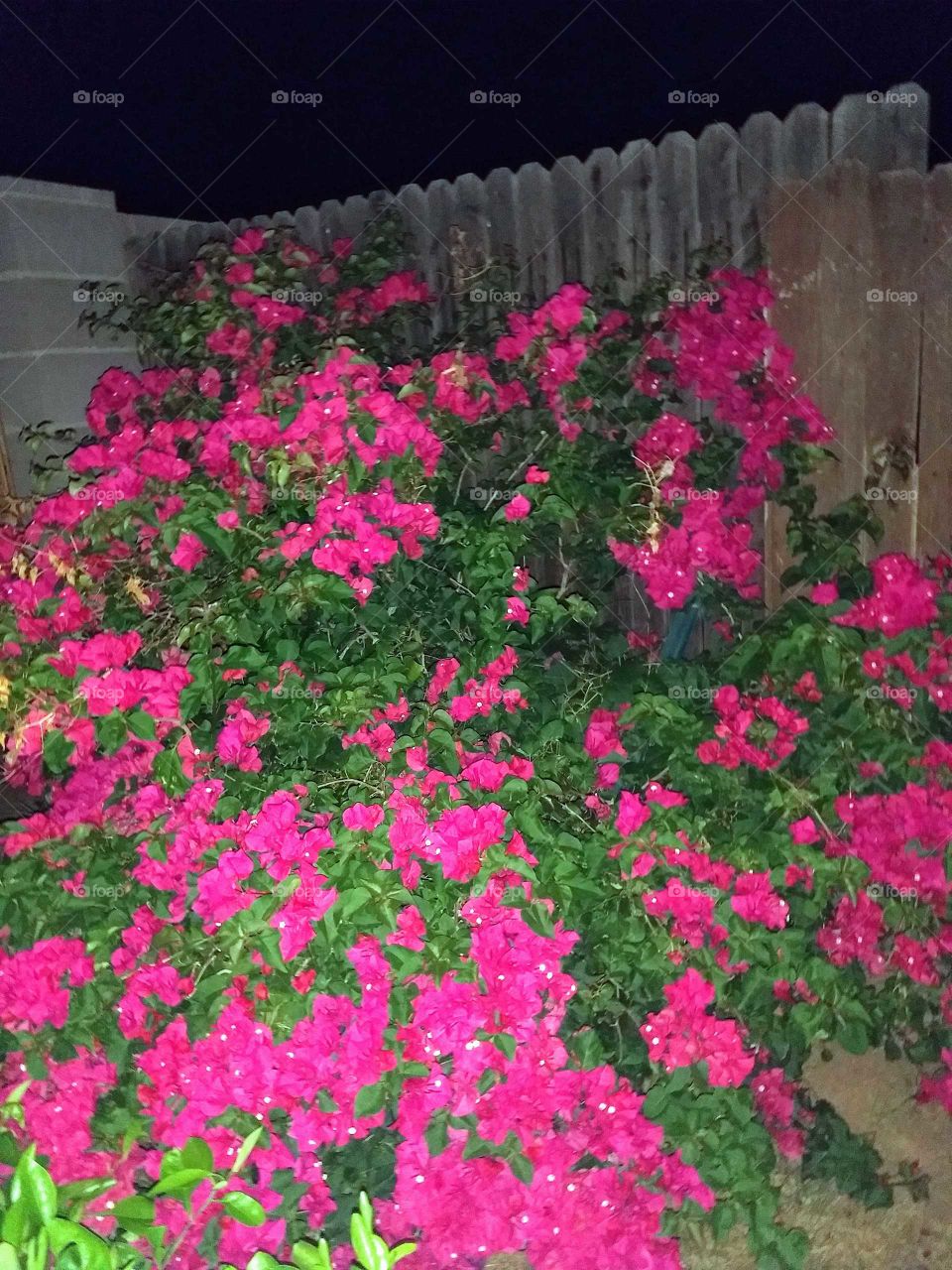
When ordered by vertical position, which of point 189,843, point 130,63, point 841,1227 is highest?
point 130,63

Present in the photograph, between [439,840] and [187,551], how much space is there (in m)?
0.65

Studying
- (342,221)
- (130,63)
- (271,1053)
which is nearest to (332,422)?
(271,1053)

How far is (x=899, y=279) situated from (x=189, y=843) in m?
1.62

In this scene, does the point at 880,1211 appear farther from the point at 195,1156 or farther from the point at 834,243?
the point at 834,243

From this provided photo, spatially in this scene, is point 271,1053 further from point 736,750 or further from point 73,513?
point 73,513

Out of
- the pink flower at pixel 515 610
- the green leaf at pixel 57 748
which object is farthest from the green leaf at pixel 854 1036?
the green leaf at pixel 57 748

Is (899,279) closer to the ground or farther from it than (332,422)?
farther from it

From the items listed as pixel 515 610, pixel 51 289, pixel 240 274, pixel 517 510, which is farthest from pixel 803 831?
pixel 51 289

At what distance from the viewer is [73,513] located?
64.4 inches

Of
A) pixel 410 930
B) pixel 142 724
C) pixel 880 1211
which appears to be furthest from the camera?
pixel 880 1211

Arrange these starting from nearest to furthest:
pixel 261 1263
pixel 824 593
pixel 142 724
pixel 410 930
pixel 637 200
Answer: pixel 261 1263
pixel 410 930
pixel 142 724
pixel 824 593
pixel 637 200

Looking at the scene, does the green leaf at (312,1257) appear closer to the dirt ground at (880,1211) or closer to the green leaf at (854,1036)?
the green leaf at (854,1036)

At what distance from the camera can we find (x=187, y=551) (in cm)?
153

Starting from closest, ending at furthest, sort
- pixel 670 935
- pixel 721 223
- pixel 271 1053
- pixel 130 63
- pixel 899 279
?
pixel 271 1053, pixel 670 935, pixel 899 279, pixel 721 223, pixel 130 63
